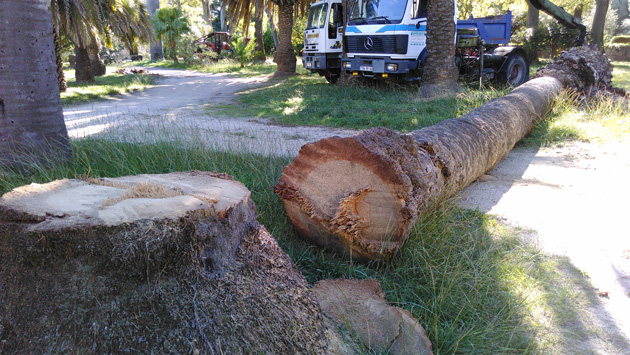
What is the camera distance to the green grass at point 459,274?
238 centimetres

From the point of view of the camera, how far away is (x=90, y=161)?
14.4ft

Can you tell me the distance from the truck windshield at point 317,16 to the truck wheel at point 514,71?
5940 millimetres

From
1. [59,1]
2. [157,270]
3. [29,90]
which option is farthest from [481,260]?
[59,1]

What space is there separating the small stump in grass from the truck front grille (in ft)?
35.0

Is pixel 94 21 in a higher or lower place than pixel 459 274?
higher

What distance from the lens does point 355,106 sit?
9.95 metres

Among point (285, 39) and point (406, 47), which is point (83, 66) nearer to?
point (285, 39)

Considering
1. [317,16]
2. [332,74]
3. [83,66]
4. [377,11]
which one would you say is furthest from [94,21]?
[377,11]

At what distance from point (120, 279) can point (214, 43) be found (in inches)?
1328

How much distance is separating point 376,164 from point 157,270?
4.88 ft

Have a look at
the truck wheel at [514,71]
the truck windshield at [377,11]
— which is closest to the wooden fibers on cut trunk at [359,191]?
the truck windshield at [377,11]

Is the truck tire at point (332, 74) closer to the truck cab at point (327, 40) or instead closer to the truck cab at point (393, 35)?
the truck cab at point (327, 40)

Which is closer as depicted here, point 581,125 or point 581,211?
point 581,211

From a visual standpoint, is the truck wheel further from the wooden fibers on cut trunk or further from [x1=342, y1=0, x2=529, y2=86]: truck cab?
the wooden fibers on cut trunk
